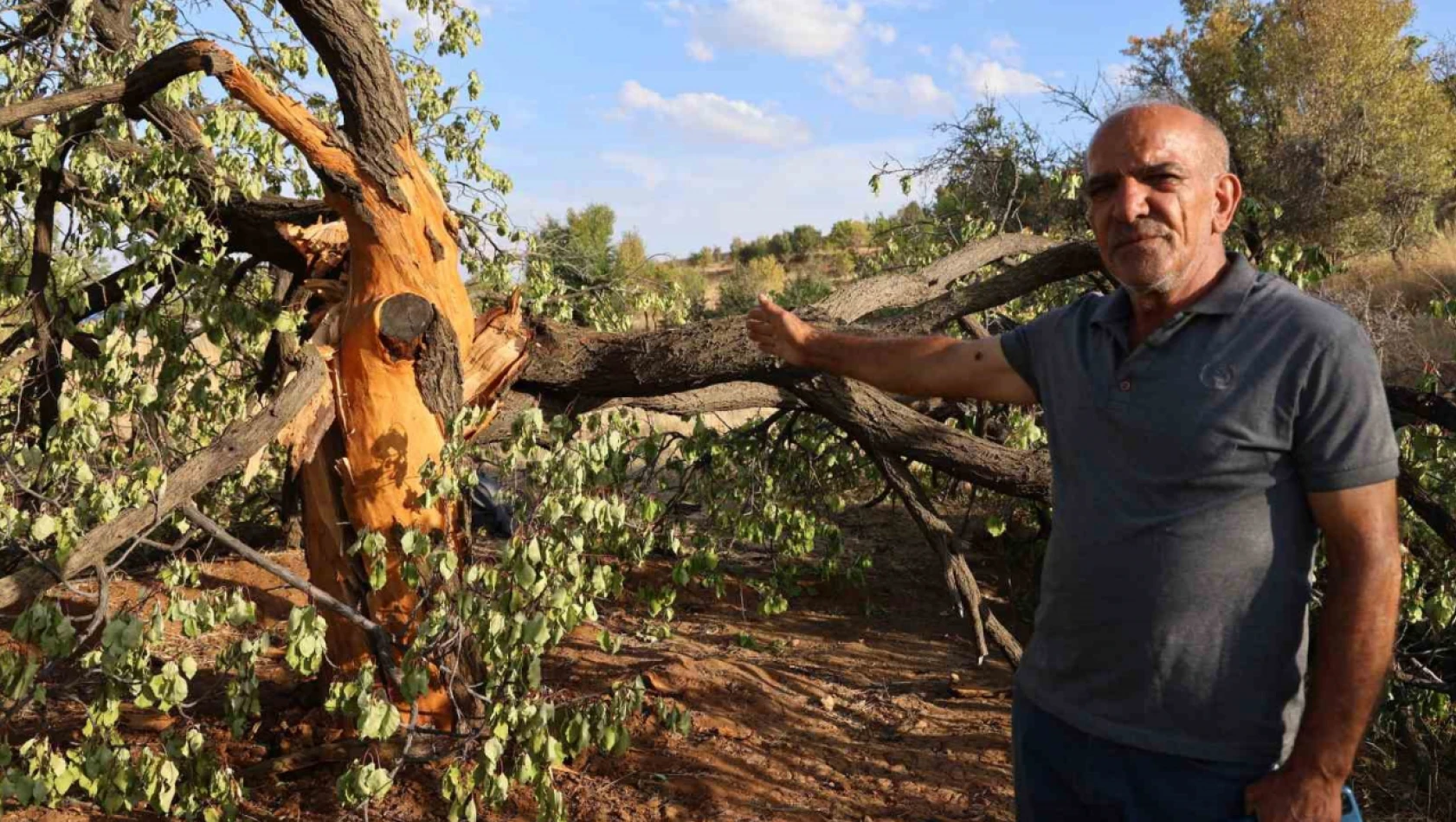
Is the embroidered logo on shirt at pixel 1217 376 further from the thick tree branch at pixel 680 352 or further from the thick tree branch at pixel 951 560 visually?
the thick tree branch at pixel 951 560

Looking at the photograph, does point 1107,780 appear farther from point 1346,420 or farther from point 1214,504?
point 1346,420

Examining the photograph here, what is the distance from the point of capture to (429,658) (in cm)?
394

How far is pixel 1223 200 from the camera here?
215cm

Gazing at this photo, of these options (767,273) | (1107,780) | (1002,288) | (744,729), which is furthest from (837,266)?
(1107,780)

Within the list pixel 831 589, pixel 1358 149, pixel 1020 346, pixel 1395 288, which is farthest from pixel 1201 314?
pixel 1358 149

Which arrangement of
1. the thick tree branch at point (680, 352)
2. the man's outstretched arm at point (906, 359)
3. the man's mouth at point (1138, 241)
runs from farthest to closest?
the thick tree branch at point (680, 352)
the man's outstretched arm at point (906, 359)
the man's mouth at point (1138, 241)

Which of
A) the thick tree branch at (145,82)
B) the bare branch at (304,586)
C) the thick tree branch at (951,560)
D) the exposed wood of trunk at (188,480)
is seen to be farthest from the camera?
the thick tree branch at (951,560)

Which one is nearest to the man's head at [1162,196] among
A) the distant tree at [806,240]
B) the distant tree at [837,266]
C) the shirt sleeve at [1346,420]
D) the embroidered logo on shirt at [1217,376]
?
the embroidered logo on shirt at [1217,376]

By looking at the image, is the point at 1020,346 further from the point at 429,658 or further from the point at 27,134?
the point at 27,134

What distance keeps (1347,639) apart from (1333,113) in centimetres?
2377

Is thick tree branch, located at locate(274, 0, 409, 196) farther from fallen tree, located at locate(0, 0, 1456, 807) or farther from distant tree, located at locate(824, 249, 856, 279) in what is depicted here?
distant tree, located at locate(824, 249, 856, 279)

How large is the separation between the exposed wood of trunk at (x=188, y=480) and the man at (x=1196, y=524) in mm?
2272

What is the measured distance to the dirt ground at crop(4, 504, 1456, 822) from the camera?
14.5 feet

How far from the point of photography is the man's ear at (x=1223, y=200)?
6.98 feet
